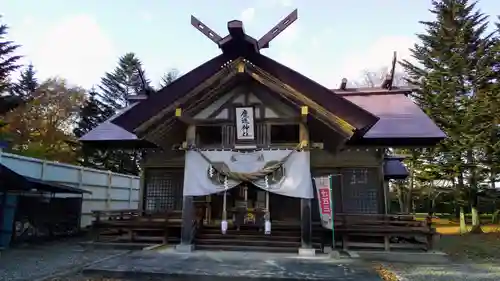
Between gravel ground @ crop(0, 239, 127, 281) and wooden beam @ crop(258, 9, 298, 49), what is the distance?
277 inches

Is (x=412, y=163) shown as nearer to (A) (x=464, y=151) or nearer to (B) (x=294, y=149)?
(A) (x=464, y=151)

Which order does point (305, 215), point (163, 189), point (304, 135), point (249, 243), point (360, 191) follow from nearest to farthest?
1. point (305, 215)
2. point (304, 135)
3. point (249, 243)
4. point (360, 191)
5. point (163, 189)

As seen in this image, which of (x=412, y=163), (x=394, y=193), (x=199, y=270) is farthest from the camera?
(x=394, y=193)

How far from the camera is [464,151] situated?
17.8m

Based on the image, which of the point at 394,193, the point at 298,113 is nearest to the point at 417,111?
the point at 298,113

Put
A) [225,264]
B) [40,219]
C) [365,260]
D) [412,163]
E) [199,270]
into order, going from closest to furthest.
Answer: [199,270], [225,264], [365,260], [40,219], [412,163]

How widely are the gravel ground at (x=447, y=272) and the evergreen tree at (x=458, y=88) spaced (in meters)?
10.7

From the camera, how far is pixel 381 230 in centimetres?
973

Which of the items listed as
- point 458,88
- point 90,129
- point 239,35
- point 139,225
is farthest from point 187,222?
point 90,129

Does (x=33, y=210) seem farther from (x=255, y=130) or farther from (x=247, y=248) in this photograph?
(x=255, y=130)

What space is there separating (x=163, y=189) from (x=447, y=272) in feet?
28.4

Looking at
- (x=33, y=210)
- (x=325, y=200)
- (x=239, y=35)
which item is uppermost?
(x=239, y=35)

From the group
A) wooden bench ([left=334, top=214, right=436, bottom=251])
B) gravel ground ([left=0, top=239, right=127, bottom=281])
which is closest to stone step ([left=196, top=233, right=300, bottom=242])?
wooden bench ([left=334, top=214, right=436, bottom=251])

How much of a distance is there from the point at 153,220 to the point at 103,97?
2718cm
